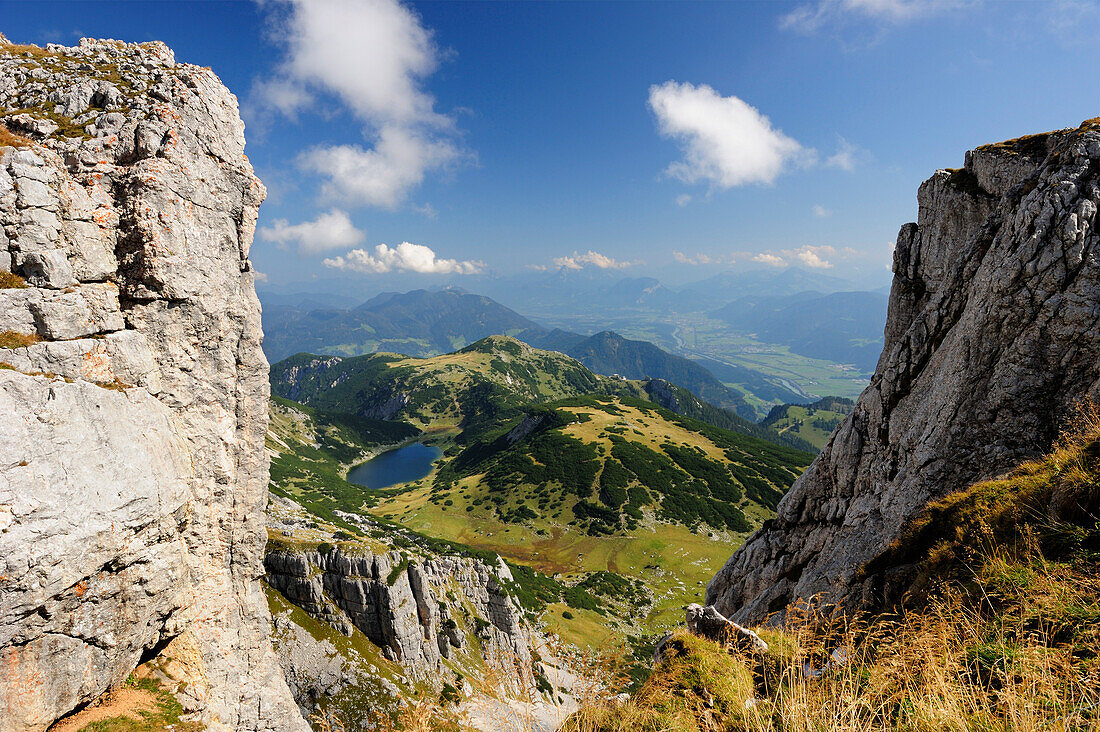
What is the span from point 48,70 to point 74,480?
16793 millimetres

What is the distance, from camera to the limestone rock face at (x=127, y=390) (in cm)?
1098

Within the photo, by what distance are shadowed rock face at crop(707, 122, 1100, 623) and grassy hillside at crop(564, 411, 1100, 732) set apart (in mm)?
3325

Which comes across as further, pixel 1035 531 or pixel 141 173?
pixel 141 173

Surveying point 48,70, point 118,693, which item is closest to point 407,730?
point 118,693

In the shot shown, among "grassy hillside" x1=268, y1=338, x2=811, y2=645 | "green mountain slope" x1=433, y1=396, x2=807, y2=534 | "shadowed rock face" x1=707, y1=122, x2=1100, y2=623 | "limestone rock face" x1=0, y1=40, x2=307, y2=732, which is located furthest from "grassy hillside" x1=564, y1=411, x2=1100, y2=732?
"green mountain slope" x1=433, y1=396, x2=807, y2=534

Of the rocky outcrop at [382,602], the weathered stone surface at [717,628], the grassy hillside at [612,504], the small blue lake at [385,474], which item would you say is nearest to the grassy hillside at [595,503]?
the grassy hillside at [612,504]

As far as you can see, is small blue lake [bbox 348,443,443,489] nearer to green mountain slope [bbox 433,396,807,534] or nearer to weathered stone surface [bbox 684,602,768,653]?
green mountain slope [bbox 433,396,807,534]

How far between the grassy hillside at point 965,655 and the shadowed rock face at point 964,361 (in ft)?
10.9

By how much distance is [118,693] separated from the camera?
12758 millimetres

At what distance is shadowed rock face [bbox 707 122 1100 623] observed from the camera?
13.7m

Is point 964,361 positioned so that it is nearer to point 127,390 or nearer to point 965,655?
point 965,655

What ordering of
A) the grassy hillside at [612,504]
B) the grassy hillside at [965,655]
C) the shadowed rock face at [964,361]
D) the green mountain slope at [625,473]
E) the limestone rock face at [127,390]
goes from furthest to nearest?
the green mountain slope at [625,473]
the grassy hillside at [612,504]
the shadowed rock face at [964,361]
the limestone rock face at [127,390]
the grassy hillside at [965,655]

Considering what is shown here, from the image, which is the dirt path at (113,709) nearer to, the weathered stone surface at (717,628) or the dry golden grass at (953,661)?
the dry golden grass at (953,661)

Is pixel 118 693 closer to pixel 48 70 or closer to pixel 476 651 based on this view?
pixel 48 70
